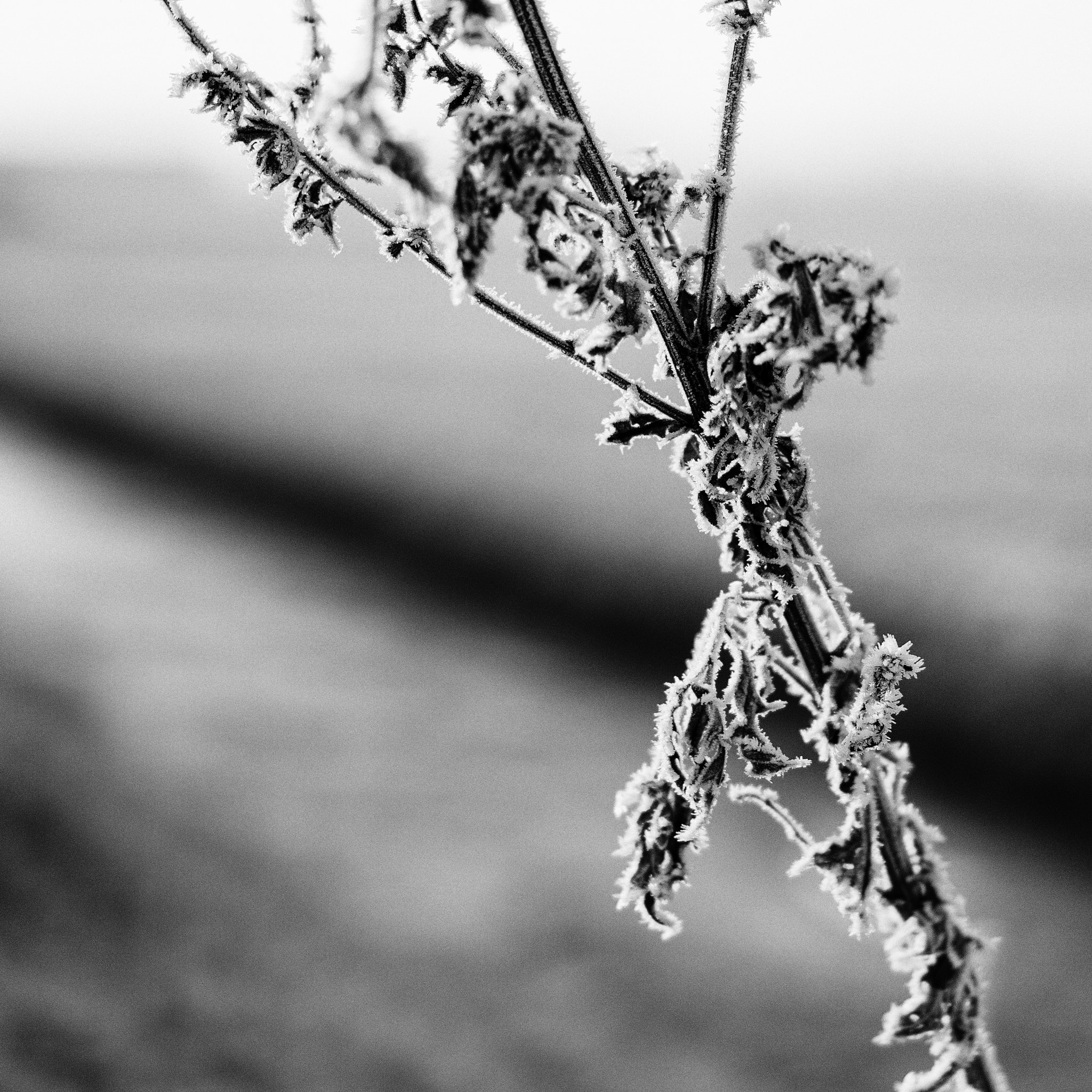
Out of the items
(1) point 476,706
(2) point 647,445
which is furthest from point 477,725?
(2) point 647,445

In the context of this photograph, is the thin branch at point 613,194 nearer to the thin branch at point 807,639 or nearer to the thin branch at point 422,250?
the thin branch at point 422,250

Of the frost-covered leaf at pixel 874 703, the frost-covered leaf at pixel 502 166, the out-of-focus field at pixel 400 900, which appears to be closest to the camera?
the frost-covered leaf at pixel 502 166

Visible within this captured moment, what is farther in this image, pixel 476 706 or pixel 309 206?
pixel 476 706

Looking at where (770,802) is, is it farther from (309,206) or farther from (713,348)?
(309,206)

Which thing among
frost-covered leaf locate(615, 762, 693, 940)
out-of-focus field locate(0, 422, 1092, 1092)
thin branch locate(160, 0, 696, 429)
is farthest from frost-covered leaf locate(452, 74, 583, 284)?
out-of-focus field locate(0, 422, 1092, 1092)

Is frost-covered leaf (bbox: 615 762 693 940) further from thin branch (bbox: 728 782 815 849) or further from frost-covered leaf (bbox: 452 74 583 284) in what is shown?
frost-covered leaf (bbox: 452 74 583 284)

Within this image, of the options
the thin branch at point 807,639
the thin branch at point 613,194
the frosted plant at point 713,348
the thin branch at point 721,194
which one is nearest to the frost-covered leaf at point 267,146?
the frosted plant at point 713,348

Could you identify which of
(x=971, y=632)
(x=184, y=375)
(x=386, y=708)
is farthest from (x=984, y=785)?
(x=184, y=375)
